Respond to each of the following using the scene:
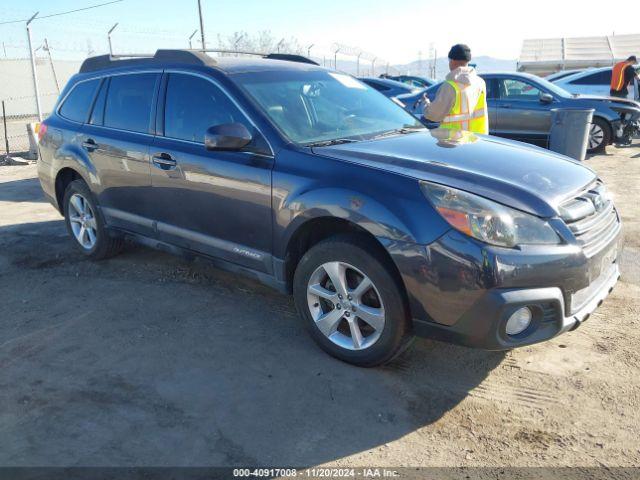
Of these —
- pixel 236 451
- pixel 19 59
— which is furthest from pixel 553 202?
pixel 19 59

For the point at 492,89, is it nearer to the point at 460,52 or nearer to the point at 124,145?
the point at 460,52

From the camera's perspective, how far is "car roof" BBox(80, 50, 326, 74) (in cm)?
405

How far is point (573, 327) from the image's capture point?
290cm

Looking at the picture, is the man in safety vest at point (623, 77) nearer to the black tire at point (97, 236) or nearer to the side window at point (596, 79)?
the side window at point (596, 79)

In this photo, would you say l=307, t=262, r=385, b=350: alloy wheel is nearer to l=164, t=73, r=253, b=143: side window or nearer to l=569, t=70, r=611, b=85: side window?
l=164, t=73, r=253, b=143: side window

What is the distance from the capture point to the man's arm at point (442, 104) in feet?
17.5

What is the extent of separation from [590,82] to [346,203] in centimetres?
1471

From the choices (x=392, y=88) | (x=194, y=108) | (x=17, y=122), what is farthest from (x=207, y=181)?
(x=17, y=122)

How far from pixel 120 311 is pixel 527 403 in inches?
114

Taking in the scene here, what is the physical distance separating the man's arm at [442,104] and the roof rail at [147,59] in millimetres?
2281

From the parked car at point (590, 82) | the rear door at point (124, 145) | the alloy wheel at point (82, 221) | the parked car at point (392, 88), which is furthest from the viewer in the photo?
the parked car at point (590, 82)

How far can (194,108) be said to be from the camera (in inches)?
159

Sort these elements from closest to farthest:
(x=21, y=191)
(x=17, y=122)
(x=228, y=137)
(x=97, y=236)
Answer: (x=228, y=137) < (x=97, y=236) < (x=21, y=191) < (x=17, y=122)

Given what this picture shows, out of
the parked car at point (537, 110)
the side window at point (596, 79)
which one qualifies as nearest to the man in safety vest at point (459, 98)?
the parked car at point (537, 110)
